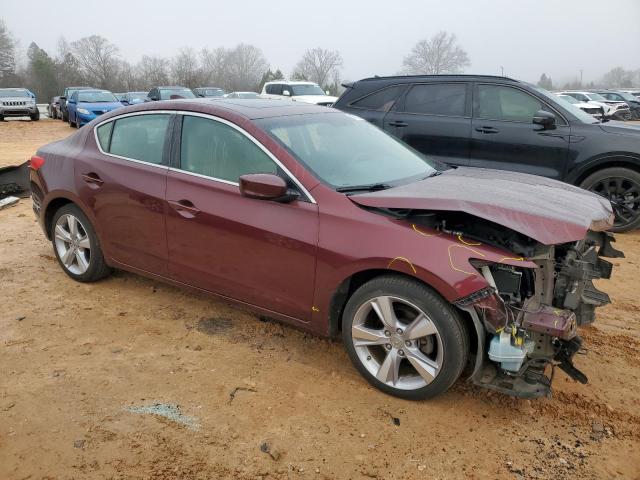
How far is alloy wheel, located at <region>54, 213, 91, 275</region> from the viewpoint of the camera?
14.8 feet

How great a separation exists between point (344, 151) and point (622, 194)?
14.4 ft

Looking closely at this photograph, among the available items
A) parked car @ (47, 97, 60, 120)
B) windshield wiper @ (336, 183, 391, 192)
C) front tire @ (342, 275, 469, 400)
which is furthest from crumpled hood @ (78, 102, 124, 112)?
front tire @ (342, 275, 469, 400)

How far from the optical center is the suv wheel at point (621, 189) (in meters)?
6.20

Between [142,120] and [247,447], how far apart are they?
267 centimetres

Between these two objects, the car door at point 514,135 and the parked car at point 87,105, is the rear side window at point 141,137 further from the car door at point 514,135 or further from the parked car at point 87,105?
the parked car at point 87,105

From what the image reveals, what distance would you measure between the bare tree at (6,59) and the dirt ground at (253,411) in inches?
2318

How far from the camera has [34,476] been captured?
244cm

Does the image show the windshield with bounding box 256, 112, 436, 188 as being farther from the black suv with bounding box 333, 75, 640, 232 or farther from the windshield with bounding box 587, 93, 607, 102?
the windshield with bounding box 587, 93, 607, 102

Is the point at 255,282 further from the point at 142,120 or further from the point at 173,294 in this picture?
the point at 142,120

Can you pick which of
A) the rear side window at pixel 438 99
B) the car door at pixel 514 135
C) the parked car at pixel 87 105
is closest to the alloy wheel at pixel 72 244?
the rear side window at pixel 438 99

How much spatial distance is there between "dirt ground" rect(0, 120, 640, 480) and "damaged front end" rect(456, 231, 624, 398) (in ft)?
0.93

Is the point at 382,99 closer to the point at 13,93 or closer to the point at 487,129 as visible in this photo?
the point at 487,129

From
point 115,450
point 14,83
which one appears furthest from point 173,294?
point 14,83

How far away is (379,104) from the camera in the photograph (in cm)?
729
